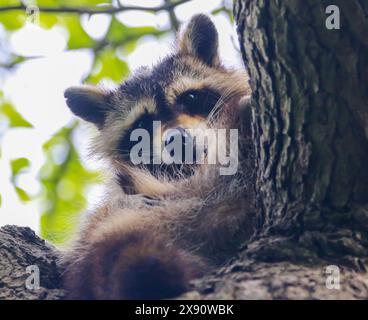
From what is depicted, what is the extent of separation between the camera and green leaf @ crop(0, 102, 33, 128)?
6.45 m

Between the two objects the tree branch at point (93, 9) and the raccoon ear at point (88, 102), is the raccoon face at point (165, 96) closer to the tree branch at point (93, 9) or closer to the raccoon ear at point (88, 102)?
the raccoon ear at point (88, 102)

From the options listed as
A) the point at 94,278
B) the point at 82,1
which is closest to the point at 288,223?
the point at 94,278

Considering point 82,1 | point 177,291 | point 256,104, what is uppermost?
point 82,1

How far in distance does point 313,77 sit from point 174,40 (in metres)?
3.02

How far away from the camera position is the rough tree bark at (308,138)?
3.08 meters

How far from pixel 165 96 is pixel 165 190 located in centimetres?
150

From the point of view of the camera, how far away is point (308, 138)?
3158 mm

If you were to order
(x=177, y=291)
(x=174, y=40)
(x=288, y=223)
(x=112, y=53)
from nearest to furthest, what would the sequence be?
(x=177, y=291), (x=288, y=223), (x=174, y=40), (x=112, y=53)

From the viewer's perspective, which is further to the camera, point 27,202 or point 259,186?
point 27,202

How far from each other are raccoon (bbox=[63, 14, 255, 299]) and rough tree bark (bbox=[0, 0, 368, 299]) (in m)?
0.27

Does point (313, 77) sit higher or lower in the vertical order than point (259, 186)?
higher

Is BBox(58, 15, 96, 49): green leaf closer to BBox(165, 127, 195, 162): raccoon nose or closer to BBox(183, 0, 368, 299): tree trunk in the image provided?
BBox(165, 127, 195, 162): raccoon nose

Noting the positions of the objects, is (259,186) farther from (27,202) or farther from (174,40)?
(27,202)

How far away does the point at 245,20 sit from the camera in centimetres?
325
